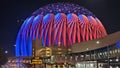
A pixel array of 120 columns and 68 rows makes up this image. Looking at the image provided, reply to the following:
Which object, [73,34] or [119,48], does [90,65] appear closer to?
[119,48]

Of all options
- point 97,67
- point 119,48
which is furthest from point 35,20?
point 97,67

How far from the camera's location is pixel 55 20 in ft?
474

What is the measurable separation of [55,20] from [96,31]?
16.6 meters

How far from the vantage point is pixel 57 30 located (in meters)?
140

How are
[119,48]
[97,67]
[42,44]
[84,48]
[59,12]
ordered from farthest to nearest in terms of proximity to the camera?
[59,12] → [42,44] → [84,48] → [119,48] → [97,67]

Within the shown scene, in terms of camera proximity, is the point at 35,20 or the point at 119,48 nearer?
the point at 119,48

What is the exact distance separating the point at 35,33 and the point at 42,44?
7515 millimetres

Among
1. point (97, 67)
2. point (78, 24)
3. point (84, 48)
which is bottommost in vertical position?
point (97, 67)

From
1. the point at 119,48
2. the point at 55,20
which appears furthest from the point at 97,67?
the point at 55,20

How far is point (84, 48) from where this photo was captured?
4641 inches

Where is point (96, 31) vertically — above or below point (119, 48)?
above

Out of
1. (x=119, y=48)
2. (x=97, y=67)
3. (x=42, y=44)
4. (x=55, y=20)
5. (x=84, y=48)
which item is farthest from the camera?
(x=55, y=20)

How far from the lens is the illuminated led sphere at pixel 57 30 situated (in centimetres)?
14012

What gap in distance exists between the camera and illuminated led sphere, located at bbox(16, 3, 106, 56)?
140125mm
